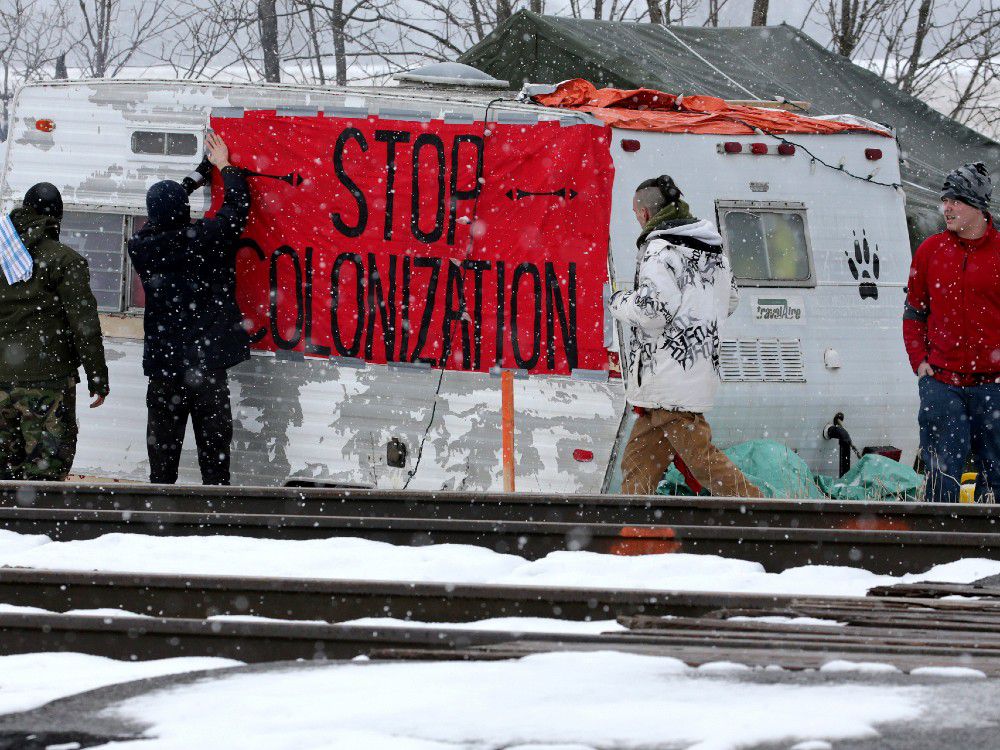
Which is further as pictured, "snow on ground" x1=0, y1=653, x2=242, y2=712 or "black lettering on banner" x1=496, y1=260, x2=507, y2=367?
"black lettering on banner" x1=496, y1=260, x2=507, y2=367

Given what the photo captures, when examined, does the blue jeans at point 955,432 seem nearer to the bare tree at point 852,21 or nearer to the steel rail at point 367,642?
the steel rail at point 367,642

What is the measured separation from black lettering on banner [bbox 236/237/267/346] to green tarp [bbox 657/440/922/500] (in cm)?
245

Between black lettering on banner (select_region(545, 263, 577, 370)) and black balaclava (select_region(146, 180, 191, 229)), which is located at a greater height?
black balaclava (select_region(146, 180, 191, 229))

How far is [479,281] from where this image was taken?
8.35m

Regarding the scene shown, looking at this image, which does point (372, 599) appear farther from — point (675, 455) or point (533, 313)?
point (533, 313)

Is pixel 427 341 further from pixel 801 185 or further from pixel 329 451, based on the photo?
pixel 801 185

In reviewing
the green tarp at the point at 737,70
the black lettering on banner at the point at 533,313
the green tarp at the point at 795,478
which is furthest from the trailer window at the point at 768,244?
the green tarp at the point at 737,70

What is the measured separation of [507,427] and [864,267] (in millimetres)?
2327

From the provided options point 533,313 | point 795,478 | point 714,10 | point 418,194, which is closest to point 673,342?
point 533,313

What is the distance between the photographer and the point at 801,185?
8.71m

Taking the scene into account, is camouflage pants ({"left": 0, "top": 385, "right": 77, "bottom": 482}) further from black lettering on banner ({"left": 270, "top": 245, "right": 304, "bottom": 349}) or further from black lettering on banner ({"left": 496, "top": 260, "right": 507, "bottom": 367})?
black lettering on banner ({"left": 496, "top": 260, "right": 507, "bottom": 367})

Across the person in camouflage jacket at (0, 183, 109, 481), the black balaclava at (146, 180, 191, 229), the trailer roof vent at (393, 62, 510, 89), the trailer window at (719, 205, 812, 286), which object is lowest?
the person in camouflage jacket at (0, 183, 109, 481)

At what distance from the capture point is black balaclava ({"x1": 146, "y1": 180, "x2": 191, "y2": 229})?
27.1 ft

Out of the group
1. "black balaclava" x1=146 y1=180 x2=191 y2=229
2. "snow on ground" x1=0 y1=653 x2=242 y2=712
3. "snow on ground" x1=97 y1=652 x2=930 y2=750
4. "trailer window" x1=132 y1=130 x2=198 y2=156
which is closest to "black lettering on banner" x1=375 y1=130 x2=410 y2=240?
"black balaclava" x1=146 y1=180 x2=191 y2=229
